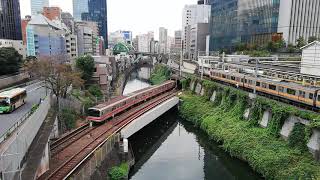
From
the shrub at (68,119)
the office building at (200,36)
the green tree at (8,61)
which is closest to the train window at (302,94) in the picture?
the shrub at (68,119)

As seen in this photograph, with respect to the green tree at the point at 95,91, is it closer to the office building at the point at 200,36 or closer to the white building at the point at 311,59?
the white building at the point at 311,59

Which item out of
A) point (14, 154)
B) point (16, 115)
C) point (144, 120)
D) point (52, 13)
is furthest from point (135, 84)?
point (14, 154)

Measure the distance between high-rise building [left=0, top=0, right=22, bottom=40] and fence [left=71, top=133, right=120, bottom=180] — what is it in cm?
6551

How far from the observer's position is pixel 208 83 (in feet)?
135

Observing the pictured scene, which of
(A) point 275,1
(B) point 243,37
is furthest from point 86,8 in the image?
(A) point 275,1

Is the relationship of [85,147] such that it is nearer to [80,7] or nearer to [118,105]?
[118,105]

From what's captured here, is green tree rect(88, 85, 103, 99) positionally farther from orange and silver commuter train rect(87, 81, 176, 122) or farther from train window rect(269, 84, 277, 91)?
train window rect(269, 84, 277, 91)

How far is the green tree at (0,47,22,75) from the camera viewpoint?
36.6 metres

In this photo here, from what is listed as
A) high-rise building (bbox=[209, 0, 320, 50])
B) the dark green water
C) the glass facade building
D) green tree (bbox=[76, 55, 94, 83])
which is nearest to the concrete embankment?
Answer: the dark green water

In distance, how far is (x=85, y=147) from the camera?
68.8ft

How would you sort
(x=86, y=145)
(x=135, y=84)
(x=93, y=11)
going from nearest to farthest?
(x=86, y=145), (x=135, y=84), (x=93, y=11)

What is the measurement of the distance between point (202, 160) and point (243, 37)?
5831 cm

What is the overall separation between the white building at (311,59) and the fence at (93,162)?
23.8 meters

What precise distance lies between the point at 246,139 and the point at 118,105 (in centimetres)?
1491
